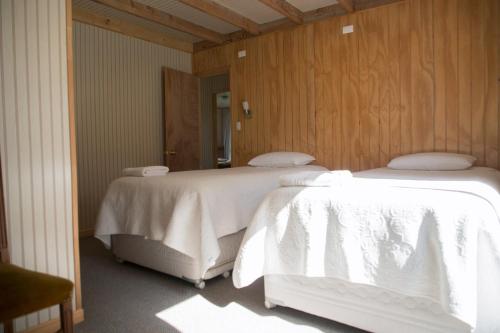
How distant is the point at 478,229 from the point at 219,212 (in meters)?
1.49

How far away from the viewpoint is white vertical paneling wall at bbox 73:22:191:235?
3.81m

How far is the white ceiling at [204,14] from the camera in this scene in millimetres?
3635

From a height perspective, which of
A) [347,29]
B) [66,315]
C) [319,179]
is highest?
[347,29]

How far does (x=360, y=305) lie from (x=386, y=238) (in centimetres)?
38

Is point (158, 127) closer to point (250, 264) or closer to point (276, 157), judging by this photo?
point (276, 157)

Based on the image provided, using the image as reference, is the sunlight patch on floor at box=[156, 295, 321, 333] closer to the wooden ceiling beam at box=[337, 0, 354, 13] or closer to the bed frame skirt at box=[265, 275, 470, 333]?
the bed frame skirt at box=[265, 275, 470, 333]

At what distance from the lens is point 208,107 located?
6684 millimetres

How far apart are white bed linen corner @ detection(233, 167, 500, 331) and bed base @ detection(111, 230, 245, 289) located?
0.57 meters

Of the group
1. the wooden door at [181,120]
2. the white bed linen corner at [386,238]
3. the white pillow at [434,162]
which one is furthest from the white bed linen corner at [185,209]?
the wooden door at [181,120]

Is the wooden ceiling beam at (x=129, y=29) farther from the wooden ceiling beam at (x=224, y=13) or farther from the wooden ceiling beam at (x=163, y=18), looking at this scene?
the wooden ceiling beam at (x=224, y=13)

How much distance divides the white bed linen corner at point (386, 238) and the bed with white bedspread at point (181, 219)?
1.50 ft

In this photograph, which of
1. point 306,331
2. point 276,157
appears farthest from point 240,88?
point 306,331

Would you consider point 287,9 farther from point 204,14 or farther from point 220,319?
point 220,319

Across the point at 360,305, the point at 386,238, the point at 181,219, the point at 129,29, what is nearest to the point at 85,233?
the point at 181,219
